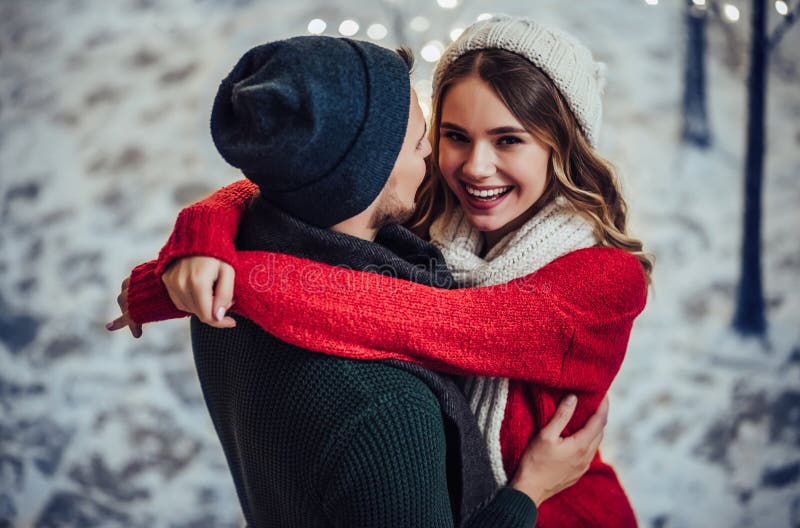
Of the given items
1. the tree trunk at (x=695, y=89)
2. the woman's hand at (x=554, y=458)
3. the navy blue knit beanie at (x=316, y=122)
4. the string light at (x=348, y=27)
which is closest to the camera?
the navy blue knit beanie at (x=316, y=122)

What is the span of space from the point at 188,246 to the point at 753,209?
2.19m

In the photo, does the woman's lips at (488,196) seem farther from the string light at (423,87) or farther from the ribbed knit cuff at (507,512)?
the string light at (423,87)

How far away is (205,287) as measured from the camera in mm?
875

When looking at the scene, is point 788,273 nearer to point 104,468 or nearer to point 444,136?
point 444,136

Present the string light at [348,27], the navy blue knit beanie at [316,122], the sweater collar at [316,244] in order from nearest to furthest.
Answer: the navy blue knit beanie at [316,122] < the sweater collar at [316,244] < the string light at [348,27]

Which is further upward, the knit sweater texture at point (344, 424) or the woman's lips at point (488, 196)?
the woman's lips at point (488, 196)

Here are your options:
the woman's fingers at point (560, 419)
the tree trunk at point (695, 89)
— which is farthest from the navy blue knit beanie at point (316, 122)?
the tree trunk at point (695, 89)

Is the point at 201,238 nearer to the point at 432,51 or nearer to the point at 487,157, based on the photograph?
the point at 487,157

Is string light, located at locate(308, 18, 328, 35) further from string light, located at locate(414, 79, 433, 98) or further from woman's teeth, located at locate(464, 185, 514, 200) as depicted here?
woman's teeth, located at locate(464, 185, 514, 200)

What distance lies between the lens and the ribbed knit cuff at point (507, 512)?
1.05m

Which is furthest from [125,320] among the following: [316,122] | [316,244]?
[316,122]

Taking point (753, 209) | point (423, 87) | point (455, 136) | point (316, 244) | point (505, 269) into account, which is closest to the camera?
point (316, 244)

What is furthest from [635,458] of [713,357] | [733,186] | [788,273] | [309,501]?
[309,501]

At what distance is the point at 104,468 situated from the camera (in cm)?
242
